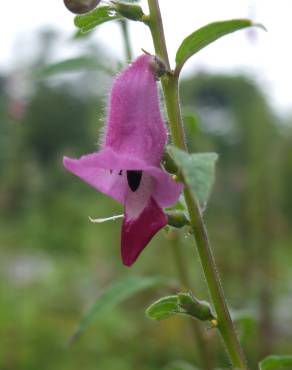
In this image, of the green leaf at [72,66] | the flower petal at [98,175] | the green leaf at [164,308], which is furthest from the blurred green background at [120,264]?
the green leaf at [164,308]

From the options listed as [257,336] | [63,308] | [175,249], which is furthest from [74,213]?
[175,249]

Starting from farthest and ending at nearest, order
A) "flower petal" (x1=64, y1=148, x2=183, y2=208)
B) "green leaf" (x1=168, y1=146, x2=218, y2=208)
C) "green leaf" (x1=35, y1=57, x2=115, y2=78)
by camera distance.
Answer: "green leaf" (x1=35, y1=57, x2=115, y2=78) < "flower petal" (x1=64, y1=148, x2=183, y2=208) < "green leaf" (x1=168, y1=146, x2=218, y2=208)

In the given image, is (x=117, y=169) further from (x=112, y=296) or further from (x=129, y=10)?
(x=112, y=296)

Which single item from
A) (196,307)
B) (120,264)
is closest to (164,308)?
(196,307)

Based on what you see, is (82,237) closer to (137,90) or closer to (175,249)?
(175,249)

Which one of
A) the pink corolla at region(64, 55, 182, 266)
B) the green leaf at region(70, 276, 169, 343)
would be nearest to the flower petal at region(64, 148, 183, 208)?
the pink corolla at region(64, 55, 182, 266)

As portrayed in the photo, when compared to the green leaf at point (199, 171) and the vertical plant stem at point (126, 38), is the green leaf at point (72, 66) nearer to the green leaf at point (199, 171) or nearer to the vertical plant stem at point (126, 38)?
the vertical plant stem at point (126, 38)

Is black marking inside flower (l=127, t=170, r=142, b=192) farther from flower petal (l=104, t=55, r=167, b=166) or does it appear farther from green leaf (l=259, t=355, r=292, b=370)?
green leaf (l=259, t=355, r=292, b=370)
